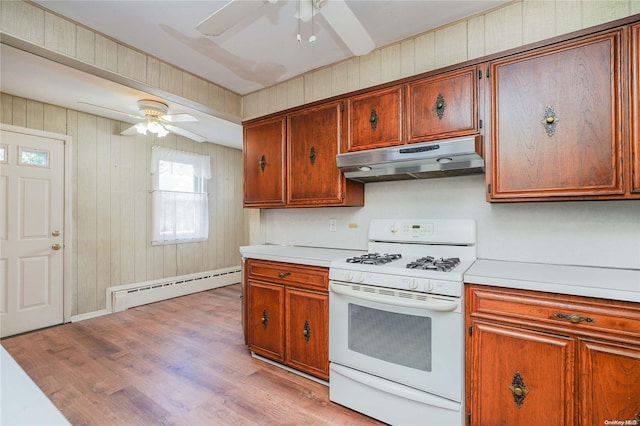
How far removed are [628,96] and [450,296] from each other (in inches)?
52.1

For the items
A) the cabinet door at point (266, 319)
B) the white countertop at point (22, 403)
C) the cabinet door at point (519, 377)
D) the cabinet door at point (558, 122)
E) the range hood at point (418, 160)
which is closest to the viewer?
the white countertop at point (22, 403)

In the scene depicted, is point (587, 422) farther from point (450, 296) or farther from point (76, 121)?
point (76, 121)

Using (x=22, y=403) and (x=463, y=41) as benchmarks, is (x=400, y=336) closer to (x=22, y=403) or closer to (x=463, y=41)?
(x=22, y=403)

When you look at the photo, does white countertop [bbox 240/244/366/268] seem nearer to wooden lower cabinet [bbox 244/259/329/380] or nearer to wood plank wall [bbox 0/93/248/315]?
wooden lower cabinet [bbox 244/259/329/380]

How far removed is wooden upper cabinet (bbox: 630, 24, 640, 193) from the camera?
4.90 ft

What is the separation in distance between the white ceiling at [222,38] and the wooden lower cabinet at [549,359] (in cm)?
184

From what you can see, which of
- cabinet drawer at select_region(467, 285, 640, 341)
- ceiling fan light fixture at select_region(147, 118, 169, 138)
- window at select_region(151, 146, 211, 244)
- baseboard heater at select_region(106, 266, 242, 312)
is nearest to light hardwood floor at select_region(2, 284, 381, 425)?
baseboard heater at select_region(106, 266, 242, 312)

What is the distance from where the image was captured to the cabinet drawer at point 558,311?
1312 millimetres

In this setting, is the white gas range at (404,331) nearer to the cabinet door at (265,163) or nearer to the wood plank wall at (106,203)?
the cabinet door at (265,163)

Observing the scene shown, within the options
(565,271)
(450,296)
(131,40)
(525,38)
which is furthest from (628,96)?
(131,40)

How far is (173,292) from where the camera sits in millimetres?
4637

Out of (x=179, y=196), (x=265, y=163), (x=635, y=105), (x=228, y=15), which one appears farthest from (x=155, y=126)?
(x=635, y=105)

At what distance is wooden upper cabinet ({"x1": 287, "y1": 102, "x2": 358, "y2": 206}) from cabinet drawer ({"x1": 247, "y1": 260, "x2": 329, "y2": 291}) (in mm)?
571

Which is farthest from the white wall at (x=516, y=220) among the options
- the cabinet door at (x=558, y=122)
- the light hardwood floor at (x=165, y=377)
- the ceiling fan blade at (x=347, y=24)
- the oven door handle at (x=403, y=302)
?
the light hardwood floor at (x=165, y=377)
